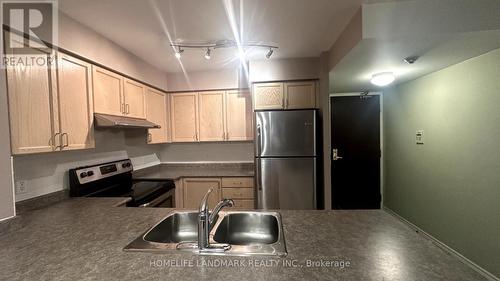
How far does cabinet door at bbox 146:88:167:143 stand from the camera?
3027mm

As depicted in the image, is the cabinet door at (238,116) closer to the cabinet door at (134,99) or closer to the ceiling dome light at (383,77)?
the cabinet door at (134,99)

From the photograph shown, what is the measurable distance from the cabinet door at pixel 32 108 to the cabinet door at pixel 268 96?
7.00ft

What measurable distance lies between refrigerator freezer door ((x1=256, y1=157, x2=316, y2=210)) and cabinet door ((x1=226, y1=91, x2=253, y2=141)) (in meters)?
0.66

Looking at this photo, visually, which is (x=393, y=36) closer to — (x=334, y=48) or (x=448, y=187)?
(x=334, y=48)

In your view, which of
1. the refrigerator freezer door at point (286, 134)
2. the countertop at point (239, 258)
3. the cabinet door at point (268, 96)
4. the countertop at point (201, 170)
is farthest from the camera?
the countertop at point (201, 170)

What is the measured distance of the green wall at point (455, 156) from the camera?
2.02 m

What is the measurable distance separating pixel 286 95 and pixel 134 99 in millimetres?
1917

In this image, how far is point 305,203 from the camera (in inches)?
113

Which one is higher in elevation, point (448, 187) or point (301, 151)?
point (301, 151)

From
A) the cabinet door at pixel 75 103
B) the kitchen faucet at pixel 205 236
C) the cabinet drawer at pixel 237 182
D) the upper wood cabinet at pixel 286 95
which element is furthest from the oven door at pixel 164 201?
the upper wood cabinet at pixel 286 95

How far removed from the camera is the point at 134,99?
2.69 metres

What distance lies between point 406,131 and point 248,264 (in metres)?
3.33

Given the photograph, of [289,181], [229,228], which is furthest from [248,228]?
[289,181]

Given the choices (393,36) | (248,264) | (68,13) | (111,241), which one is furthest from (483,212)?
(68,13)
